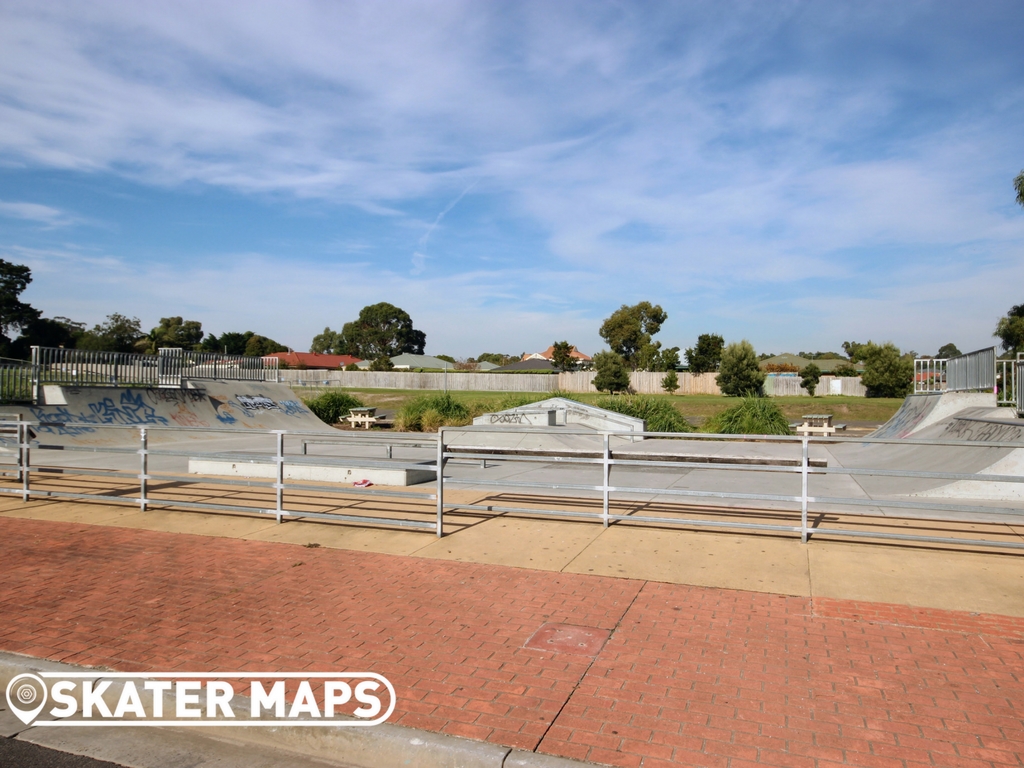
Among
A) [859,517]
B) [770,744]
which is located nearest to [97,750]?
[770,744]

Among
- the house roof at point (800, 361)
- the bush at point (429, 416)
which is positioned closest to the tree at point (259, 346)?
the house roof at point (800, 361)

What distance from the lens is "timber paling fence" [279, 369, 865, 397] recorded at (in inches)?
2144

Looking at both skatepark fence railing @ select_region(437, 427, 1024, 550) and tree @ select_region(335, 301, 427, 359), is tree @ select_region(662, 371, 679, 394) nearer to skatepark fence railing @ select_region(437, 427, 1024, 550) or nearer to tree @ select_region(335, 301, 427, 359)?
skatepark fence railing @ select_region(437, 427, 1024, 550)

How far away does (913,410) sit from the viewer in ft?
64.5

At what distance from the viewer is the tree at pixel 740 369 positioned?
46.9 m

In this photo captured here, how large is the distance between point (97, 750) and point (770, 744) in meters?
3.57

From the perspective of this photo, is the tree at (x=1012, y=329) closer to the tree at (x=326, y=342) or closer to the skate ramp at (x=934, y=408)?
the skate ramp at (x=934, y=408)

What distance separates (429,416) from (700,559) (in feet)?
60.9

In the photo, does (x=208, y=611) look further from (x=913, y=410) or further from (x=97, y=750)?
(x=913, y=410)

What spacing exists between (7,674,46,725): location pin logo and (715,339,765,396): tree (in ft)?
152

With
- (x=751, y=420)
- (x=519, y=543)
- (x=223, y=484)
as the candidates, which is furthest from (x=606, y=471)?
(x=751, y=420)

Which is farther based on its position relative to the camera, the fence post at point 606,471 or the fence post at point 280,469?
the fence post at point 280,469

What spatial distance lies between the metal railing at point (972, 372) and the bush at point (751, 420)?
4.68 m

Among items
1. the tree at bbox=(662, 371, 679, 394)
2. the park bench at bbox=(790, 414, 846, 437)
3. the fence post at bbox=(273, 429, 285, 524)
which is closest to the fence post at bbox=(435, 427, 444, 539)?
the fence post at bbox=(273, 429, 285, 524)
